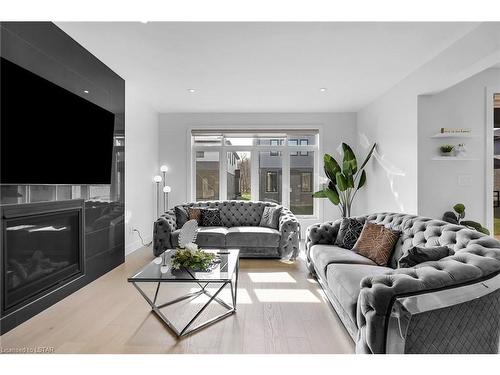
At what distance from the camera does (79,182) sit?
124 inches

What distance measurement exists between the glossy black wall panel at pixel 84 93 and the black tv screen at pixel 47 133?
0.35ft

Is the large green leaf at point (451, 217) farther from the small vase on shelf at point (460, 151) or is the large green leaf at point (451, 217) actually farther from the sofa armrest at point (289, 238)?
the sofa armrest at point (289, 238)

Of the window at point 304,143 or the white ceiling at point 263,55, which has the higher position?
the white ceiling at point 263,55

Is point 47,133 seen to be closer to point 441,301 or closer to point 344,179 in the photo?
point 441,301

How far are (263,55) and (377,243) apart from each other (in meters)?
2.29

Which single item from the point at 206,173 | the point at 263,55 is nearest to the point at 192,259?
the point at 263,55

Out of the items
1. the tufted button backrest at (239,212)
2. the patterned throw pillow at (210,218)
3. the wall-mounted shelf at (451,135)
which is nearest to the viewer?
the wall-mounted shelf at (451,135)

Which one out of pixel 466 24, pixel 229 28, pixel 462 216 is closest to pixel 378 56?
pixel 466 24

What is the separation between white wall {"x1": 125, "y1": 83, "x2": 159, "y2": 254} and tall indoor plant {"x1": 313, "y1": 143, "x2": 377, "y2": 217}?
10.1ft

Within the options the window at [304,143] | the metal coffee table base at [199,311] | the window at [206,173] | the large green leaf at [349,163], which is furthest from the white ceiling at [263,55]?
the metal coffee table base at [199,311]

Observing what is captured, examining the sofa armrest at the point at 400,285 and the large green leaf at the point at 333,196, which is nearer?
the sofa armrest at the point at 400,285

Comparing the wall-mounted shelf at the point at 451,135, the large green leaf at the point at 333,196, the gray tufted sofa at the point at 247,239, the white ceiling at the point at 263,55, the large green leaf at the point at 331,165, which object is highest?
the white ceiling at the point at 263,55

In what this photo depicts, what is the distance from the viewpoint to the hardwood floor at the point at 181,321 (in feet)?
6.84

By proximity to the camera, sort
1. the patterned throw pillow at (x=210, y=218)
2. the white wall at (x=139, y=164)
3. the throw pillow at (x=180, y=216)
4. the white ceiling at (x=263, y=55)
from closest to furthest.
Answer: the white ceiling at (x=263, y=55) < the white wall at (x=139, y=164) < the throw pillow at (x=180, y=216) < the patterned throw pillow at (x=210, y=218)
